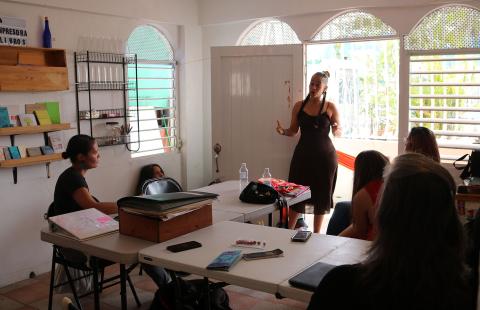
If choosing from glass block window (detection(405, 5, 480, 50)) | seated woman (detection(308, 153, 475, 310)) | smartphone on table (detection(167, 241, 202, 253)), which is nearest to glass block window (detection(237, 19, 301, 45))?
glass block window (detection(405, 5, 480, 50))

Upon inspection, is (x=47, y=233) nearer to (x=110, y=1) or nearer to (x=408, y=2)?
(x=110, y=1)

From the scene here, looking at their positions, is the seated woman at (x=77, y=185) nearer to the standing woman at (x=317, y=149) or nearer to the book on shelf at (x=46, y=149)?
the book on shelf at (x=46, y=149)

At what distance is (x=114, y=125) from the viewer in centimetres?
526

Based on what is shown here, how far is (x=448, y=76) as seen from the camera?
458 centimetres

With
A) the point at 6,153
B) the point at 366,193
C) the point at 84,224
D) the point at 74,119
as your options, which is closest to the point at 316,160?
the point at 366,193

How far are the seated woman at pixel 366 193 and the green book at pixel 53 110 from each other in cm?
285

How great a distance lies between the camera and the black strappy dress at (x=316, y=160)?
197 inches

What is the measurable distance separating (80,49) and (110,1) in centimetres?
59

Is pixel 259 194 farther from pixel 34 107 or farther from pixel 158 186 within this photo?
pixel 34 107

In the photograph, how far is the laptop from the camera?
Result: 210 centimetres

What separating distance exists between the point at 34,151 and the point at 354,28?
126 inches

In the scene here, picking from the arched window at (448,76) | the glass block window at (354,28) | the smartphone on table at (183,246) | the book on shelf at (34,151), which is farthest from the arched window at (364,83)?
the smartphone on table at (183,246)

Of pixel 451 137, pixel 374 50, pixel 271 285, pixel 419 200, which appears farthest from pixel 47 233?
pixel 374 50

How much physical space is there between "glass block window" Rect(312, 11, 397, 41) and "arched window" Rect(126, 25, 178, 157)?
1.71m
